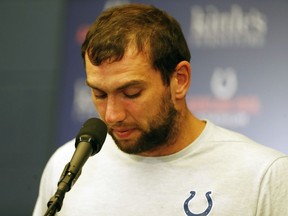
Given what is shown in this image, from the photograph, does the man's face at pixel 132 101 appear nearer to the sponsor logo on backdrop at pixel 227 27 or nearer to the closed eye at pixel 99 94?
the closed eye at pixel 99 94

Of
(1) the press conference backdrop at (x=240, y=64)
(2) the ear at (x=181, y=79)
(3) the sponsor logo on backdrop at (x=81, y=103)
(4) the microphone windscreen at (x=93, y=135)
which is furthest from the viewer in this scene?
(3) the sponsor logo on backdrop at (x=81, y=103)

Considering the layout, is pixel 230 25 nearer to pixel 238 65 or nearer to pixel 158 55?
pixel 238 65

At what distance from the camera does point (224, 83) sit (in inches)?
115

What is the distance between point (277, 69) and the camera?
2850mm

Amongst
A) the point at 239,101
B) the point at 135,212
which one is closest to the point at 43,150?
the point at 239,101

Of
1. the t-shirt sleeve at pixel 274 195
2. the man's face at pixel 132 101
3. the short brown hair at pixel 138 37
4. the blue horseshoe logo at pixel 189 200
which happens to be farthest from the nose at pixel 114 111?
the t-shirt sleeve at pixel 274 195

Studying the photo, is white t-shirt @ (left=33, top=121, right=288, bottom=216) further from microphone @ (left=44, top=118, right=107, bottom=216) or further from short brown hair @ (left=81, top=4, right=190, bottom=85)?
microphone @ (left=44, top=118, right=107, bottom=216)

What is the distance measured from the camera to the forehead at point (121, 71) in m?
1.71

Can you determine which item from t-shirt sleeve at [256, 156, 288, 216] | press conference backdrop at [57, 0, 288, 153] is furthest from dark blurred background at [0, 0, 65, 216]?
t-shirt sleeve at [256, 156, 288, 216]

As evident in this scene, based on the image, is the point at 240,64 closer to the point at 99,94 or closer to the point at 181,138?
the point at 181,138

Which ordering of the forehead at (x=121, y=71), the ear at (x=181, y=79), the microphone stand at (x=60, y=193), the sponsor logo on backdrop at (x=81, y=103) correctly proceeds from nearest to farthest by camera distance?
the microphone stand at (x=60, y=193)
the forehead at (x=121, y=71)
the ear at (x=181, y=79)
the sponsor logo on backdrop at (x=81, y=103)

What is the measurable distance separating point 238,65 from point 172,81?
1155 millimetres

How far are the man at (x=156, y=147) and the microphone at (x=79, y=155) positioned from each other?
0.22 metres

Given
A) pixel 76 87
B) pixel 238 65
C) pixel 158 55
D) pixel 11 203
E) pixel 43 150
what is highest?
pixel 158 55
